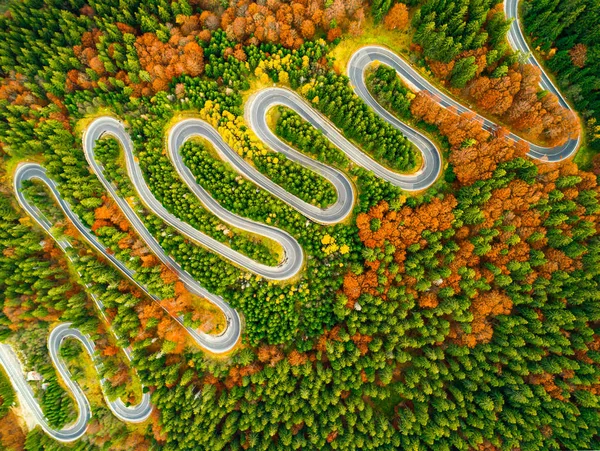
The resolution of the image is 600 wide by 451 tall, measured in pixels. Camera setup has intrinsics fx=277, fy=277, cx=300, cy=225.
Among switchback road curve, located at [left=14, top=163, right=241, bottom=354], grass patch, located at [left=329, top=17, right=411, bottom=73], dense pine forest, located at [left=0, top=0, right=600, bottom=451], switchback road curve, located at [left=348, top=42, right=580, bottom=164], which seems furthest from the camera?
switchback road curve, located at [left=14, top=163, right=241, bottom=354]

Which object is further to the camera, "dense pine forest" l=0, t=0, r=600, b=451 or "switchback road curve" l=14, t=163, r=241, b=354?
"switchback road curve" l=14, t=163, r=241, b=354

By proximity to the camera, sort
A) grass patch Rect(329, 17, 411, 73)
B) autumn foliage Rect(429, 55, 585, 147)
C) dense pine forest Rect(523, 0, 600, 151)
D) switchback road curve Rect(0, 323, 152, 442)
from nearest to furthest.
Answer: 1. dense pine forest Rect(523, 0, 600, 151)
2. autumn foliage Rect(429, 55, 585, 147)
3. grass patch Rect(329, 17, 411, 73)
4. switchback road curve Rect(0, 323, 152, 442)

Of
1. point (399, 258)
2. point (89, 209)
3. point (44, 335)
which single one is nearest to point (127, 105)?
point (89, 209)

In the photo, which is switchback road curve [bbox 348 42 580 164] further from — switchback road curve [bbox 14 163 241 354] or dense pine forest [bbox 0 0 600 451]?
switchback road curve [bbox 14 163 241 354]

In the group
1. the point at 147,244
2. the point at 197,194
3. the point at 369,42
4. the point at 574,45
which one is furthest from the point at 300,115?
the point at 574,45

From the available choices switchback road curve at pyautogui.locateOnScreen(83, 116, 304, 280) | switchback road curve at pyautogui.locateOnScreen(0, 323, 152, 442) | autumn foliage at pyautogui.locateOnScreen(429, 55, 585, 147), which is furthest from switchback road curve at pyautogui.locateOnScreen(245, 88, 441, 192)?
switchback road curve at pyautogui.locateOnScreen(0, 323, 152, 442)

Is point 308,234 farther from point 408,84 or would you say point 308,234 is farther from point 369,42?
point 369,42

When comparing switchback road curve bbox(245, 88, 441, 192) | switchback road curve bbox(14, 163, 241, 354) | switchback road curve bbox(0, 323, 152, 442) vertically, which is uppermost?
switchback road curve bbox(245, 88, 441, 192)

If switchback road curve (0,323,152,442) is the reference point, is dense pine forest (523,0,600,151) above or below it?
above
